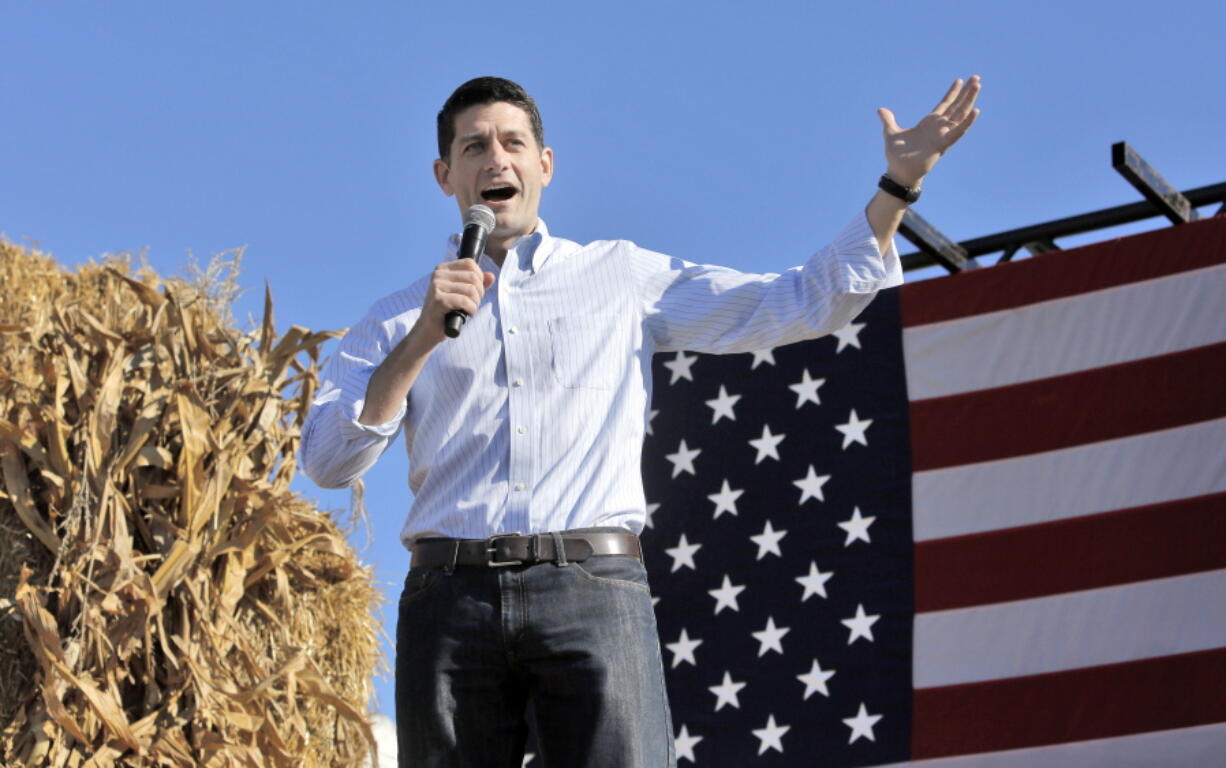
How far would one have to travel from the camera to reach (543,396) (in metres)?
2.00

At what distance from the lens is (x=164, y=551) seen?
11.5 feet

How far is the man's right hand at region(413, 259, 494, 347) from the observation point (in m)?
1.78

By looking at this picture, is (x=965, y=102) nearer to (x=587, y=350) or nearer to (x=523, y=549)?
(x=587, y=350)

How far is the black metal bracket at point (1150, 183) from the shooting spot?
5.56 m

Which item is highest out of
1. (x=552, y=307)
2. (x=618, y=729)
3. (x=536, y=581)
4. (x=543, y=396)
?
(x=552, y=307)

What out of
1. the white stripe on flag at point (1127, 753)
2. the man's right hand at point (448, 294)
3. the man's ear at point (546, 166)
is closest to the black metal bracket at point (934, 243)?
the white stripe on flag at point (1127, 753)

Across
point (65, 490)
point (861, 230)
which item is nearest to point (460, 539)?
point (861, 230)

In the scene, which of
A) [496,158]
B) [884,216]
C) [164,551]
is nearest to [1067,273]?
[164,551]

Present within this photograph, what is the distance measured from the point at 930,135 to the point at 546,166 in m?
0.66

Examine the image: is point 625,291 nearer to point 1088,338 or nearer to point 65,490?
point 65,490

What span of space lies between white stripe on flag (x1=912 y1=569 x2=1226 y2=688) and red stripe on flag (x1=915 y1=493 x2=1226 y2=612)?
0.04 m

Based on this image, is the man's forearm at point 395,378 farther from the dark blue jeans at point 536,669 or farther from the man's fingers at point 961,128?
the man's fingers at point 961,128

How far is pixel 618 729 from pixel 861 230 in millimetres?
784

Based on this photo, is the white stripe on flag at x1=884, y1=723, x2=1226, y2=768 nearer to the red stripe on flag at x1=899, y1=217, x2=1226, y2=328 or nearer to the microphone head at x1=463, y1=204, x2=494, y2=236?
the red stripe on flag at x1=899, y1=217, x2=1226, y2=328
